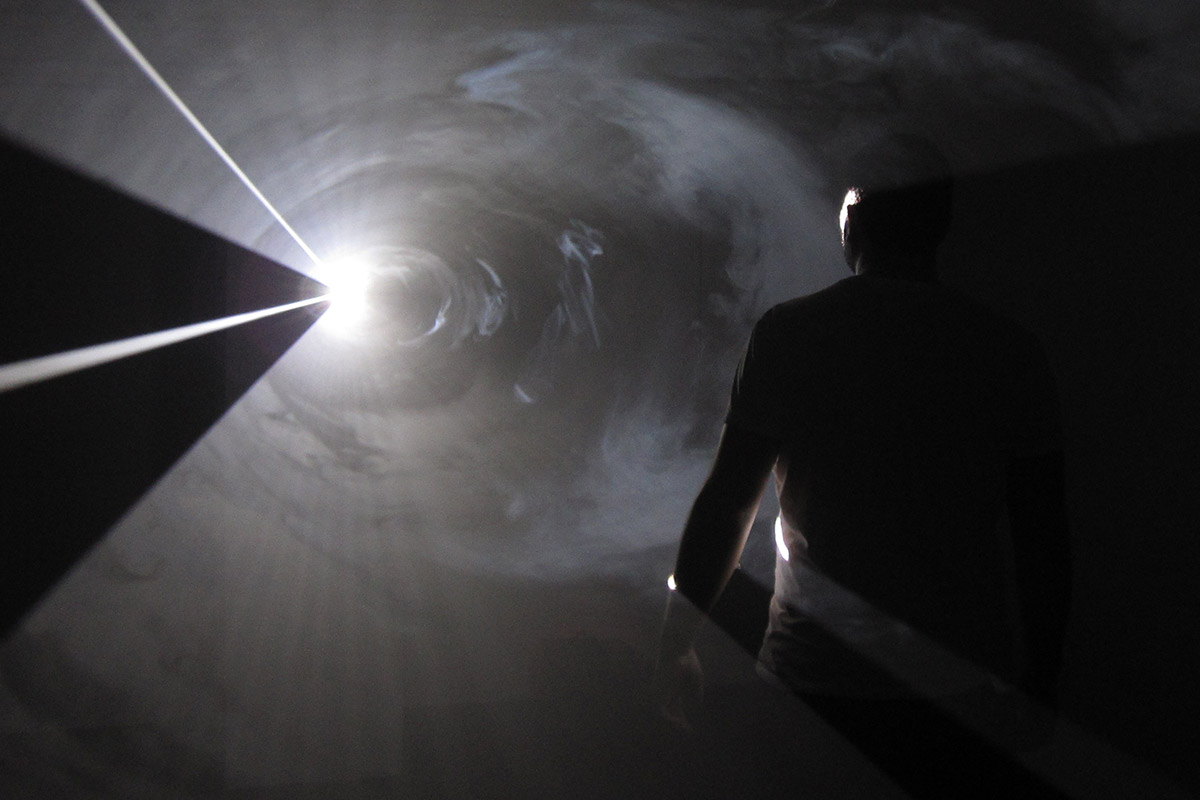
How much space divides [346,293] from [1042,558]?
3.00 m

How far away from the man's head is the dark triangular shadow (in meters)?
1.82

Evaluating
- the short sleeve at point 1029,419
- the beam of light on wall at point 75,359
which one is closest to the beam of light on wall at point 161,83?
the beam of light on wall at point 75,359

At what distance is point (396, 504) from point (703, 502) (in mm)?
1567

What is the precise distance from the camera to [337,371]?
3.24 metres

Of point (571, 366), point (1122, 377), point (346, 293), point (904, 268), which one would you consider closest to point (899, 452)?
point (904, 268)

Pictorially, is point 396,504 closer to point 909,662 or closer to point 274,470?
point 274,470

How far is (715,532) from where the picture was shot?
1.60m

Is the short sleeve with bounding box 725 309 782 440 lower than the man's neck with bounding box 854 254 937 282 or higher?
lower

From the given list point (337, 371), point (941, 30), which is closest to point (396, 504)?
point (337, 371)

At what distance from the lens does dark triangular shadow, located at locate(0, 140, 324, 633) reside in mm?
2082

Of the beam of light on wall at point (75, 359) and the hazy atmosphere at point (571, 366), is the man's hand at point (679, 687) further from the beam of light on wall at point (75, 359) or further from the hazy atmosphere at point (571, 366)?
the beam of light on wall at point (75, 359)

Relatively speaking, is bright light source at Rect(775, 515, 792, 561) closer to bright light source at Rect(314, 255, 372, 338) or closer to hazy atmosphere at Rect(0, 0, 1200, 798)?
hazy atmosphere at Rect(0, 0, 1200, 798)

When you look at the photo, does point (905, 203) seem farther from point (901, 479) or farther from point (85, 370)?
point (85, 370)

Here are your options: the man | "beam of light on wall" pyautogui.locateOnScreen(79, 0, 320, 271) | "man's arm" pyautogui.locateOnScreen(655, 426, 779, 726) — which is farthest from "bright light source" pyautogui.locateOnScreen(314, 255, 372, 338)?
the man
